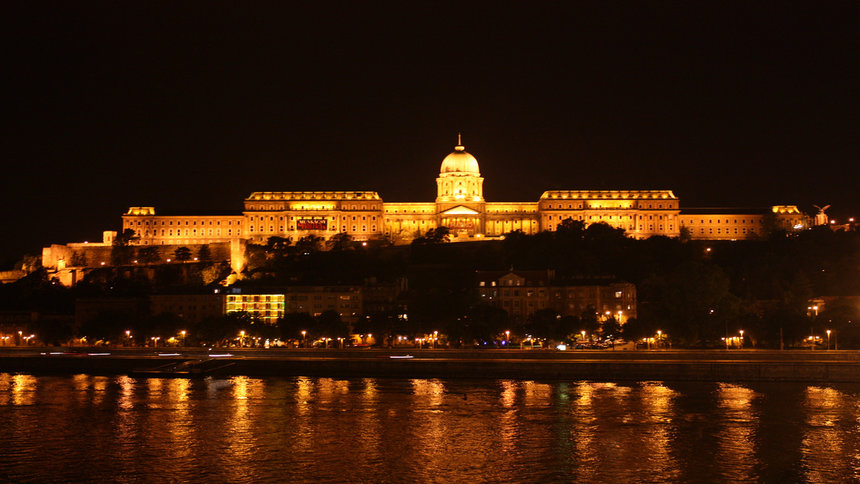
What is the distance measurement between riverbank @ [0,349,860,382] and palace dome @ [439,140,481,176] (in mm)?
64136

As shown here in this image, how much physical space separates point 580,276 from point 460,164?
154 ft

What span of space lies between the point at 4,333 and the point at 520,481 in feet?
205

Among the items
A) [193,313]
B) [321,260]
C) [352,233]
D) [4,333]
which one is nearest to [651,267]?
[321,260]

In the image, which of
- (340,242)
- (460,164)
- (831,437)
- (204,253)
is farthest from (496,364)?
(460,164)

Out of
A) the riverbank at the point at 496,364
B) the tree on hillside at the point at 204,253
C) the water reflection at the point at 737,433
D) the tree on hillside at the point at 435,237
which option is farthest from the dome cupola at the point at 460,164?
the water reflection at the point at 737,433

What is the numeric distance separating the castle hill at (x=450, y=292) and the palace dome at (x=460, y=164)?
7799 millimetres

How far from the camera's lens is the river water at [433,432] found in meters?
27.8

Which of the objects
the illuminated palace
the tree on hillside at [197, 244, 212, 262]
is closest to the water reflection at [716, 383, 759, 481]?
the tree on hillside at [197, 244, 212, 262]

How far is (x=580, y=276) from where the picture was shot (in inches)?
3088

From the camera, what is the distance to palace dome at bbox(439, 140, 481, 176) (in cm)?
12269

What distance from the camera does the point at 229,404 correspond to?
133 ft

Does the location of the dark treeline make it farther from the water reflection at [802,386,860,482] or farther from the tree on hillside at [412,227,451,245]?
the water reflection at [802,386,860,482]

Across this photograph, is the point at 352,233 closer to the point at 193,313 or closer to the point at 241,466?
the point at 193,313

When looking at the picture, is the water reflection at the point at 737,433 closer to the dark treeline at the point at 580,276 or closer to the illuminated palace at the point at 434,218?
the dark treeline at the point at 580,276
